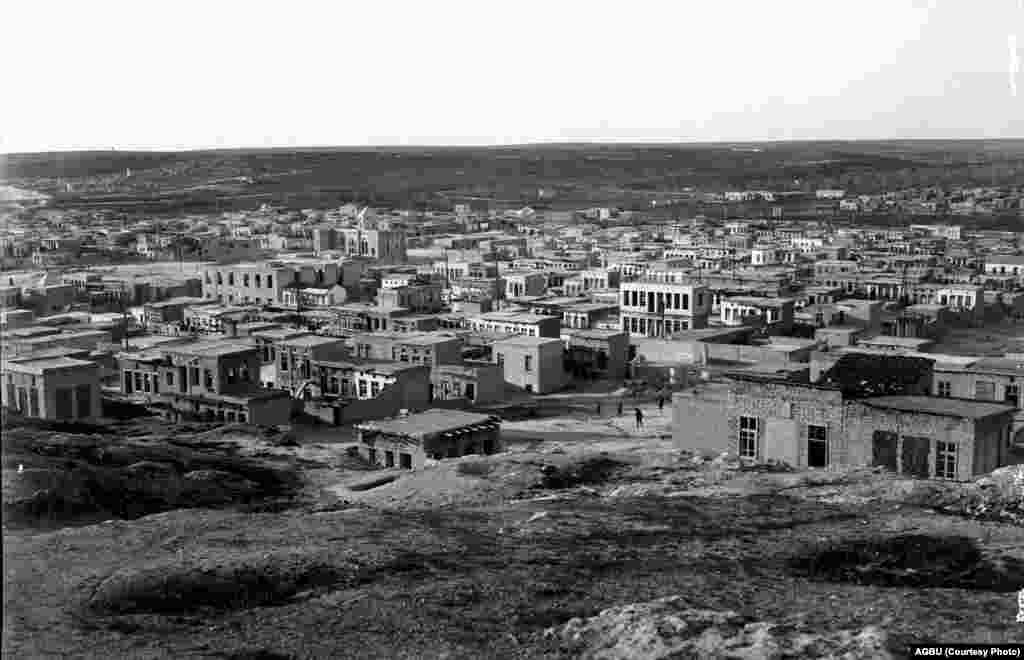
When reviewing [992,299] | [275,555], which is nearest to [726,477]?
[275,555]

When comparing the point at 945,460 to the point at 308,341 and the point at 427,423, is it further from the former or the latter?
the point at 308,341

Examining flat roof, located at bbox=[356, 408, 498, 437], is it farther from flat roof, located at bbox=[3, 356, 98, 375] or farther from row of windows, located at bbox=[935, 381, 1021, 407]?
row of windows, located at bbox=[935, 381, 1021, 407]

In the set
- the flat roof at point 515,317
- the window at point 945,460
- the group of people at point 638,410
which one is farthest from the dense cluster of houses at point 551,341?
the group of people at point 638,410

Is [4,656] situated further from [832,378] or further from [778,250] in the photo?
[778,250]

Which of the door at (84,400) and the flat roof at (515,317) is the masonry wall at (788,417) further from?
the flat roof at (515,317)

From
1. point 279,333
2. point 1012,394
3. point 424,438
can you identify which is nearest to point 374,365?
point 279,333

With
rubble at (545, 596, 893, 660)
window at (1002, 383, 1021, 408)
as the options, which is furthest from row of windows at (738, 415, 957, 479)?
window at (1002, 383, 1021, 408)

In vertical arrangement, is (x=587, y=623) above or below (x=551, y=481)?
above
